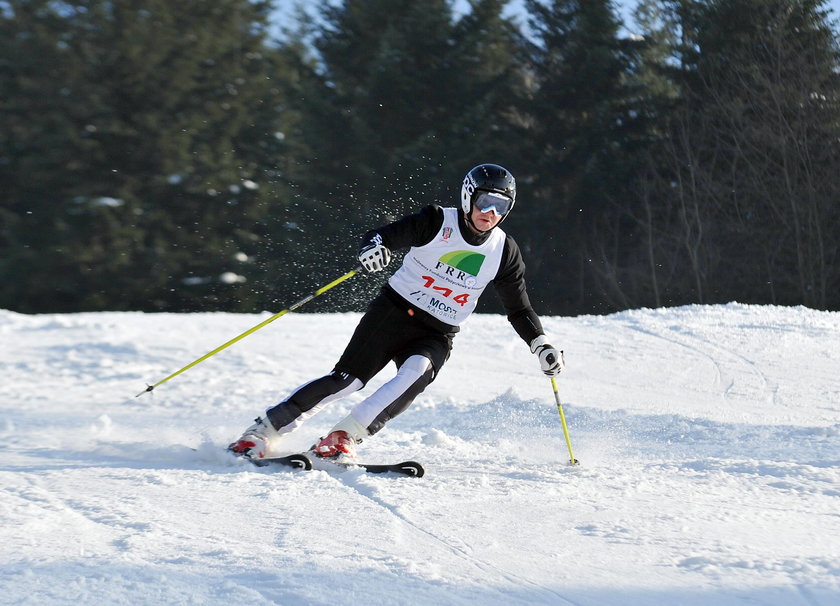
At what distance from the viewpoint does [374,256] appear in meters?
4.26

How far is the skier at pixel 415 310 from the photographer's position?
4.34m

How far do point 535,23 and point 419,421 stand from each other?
73.3 ft

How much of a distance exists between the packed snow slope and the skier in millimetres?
321

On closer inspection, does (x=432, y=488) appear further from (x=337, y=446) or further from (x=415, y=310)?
(x=415, y=310)

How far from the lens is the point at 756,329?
10.0 m

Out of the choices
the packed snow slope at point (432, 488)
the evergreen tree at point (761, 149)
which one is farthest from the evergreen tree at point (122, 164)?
the packed snow slope at point (432, 488)

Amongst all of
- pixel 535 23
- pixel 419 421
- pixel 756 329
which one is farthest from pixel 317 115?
pixel 419 421

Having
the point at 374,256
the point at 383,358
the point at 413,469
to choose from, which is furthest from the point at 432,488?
the point at 374,256

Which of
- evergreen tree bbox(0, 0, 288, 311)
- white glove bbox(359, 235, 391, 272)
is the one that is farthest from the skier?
evergreen tree bbox(0, 0, 288, 311)

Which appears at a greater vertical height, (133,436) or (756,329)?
(756,329)

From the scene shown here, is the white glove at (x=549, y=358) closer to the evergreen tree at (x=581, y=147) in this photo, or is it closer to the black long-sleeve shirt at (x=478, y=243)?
the black long-sleeve shirt at (x=478, y=243)

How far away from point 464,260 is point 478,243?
11 centimetres

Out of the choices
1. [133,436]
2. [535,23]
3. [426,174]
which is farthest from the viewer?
[535,23]

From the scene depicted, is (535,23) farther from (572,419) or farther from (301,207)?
(572,419)
